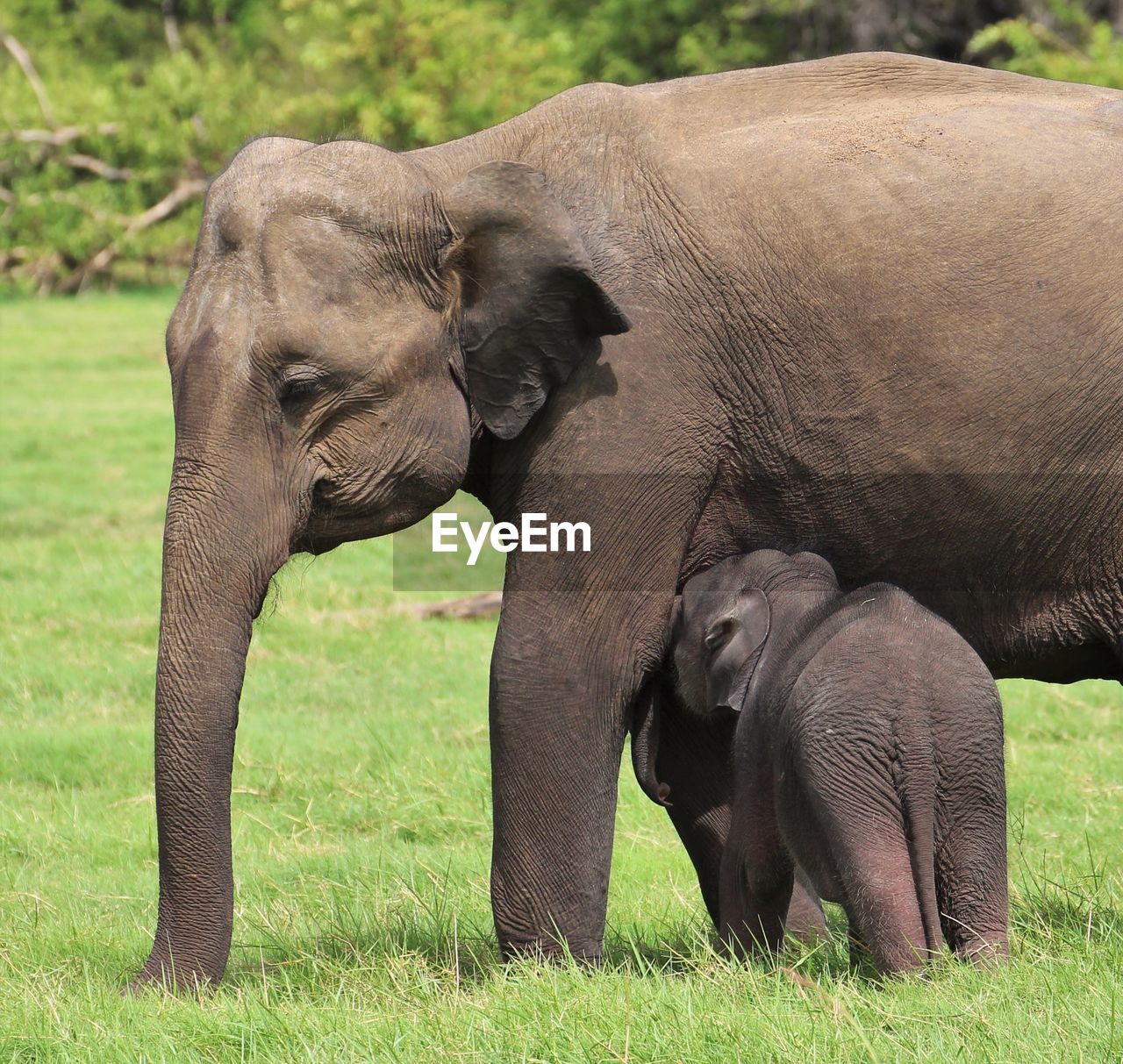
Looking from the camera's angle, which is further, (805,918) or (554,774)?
(805,918)

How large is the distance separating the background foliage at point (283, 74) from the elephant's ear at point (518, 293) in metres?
17.6

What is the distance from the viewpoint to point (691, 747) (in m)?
5.36

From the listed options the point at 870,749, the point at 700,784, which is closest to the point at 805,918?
the point at 700,784

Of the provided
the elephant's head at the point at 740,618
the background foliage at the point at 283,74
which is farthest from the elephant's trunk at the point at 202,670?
the background foliage at the point at 283,74

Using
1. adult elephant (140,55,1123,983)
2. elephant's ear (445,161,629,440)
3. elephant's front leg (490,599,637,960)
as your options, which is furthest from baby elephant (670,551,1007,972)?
elephant's ear (445,161,629,440)

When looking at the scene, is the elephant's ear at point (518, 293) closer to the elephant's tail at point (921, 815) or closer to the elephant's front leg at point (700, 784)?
the elephant's front leg at point (700, 784)

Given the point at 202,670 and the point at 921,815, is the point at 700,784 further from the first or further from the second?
the point at 202,670

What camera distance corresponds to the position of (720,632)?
4.82 m

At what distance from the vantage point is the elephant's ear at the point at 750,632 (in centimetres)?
482

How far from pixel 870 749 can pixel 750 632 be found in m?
0.51

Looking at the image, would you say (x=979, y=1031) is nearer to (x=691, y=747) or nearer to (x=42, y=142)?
(x=691, y=747)

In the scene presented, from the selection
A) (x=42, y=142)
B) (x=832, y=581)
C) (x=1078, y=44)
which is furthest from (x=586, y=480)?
(x=42, y=142)

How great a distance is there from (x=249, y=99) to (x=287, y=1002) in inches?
1014

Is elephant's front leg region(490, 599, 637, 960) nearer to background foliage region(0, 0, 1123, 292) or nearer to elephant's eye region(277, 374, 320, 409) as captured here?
elephant's eye region(277, 374, 320, 409)
